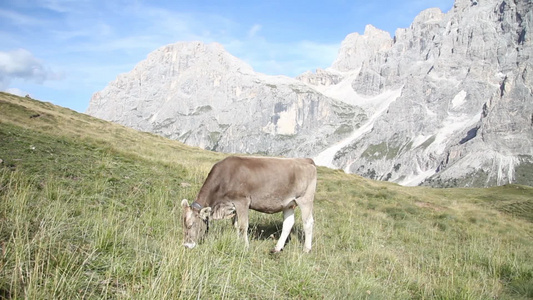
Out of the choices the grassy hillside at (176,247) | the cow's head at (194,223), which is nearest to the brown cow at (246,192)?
the cow's head at (194,223)

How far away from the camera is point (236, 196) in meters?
9.62

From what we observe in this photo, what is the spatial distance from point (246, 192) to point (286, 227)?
1.72m

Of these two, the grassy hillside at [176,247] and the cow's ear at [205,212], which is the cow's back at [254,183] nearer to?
the cow's ear at [205,212]

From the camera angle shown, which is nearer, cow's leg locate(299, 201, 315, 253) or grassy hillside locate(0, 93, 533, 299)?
grassy hillside locate(0, 93, 533, 299)

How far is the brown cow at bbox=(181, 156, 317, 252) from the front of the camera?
9.52 m

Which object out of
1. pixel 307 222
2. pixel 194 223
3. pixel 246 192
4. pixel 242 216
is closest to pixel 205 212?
pixel 194 223

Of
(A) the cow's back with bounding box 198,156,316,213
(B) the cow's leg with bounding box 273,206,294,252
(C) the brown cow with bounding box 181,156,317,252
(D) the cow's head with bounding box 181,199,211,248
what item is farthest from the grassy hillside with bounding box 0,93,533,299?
(A) the cow's back with bounding box 198,156,316,213

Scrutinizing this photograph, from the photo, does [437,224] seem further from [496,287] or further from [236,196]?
[236,196]

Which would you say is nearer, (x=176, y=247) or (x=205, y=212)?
(x=176, y=247)

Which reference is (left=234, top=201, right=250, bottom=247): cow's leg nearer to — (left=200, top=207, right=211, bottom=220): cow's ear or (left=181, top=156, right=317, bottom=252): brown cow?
(left=181, top=156, right=317, bottom=252): brown cow

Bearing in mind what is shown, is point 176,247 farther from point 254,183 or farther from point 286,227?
point 286,227

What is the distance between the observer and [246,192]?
31.7ft

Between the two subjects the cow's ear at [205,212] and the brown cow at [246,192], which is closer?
the cow's ear at [205,212]

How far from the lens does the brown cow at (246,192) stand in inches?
375
